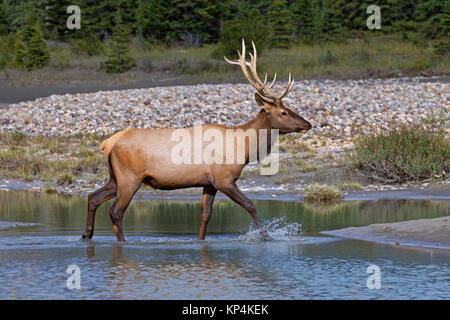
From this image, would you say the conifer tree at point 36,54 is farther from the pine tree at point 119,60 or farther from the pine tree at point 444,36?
the pine tree at point 444,36

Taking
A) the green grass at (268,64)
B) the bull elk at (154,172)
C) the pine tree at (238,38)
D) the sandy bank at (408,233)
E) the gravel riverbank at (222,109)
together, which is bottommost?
the sandy bank at (408,233)

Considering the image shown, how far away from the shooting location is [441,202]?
602 inches

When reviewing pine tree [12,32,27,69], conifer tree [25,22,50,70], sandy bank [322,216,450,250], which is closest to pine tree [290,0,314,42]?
conifer tree [25,22,50,70]

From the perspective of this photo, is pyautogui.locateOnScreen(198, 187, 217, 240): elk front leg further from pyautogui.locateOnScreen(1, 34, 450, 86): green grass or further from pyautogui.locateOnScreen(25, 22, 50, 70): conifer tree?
pyautogui.locateOnScreen(25, 22, 50, 70): conifer tree

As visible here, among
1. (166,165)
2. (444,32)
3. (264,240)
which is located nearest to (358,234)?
(264,240)

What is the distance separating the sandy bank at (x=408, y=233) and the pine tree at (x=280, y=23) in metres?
40.1

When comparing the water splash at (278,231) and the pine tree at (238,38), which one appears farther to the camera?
the pine tree at (238,38)

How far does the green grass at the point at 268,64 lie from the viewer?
39.7 m

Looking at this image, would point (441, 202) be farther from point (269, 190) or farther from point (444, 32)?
point (444, 32)

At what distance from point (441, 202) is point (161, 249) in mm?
6181

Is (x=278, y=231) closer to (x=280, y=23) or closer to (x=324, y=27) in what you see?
(x=324, y=27)

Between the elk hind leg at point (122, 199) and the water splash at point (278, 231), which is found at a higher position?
the elk hind leg at point (122, 199)

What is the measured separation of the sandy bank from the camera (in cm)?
1109

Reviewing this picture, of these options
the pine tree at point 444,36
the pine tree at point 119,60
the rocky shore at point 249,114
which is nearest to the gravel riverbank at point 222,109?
the rocky shore at point 249,114
